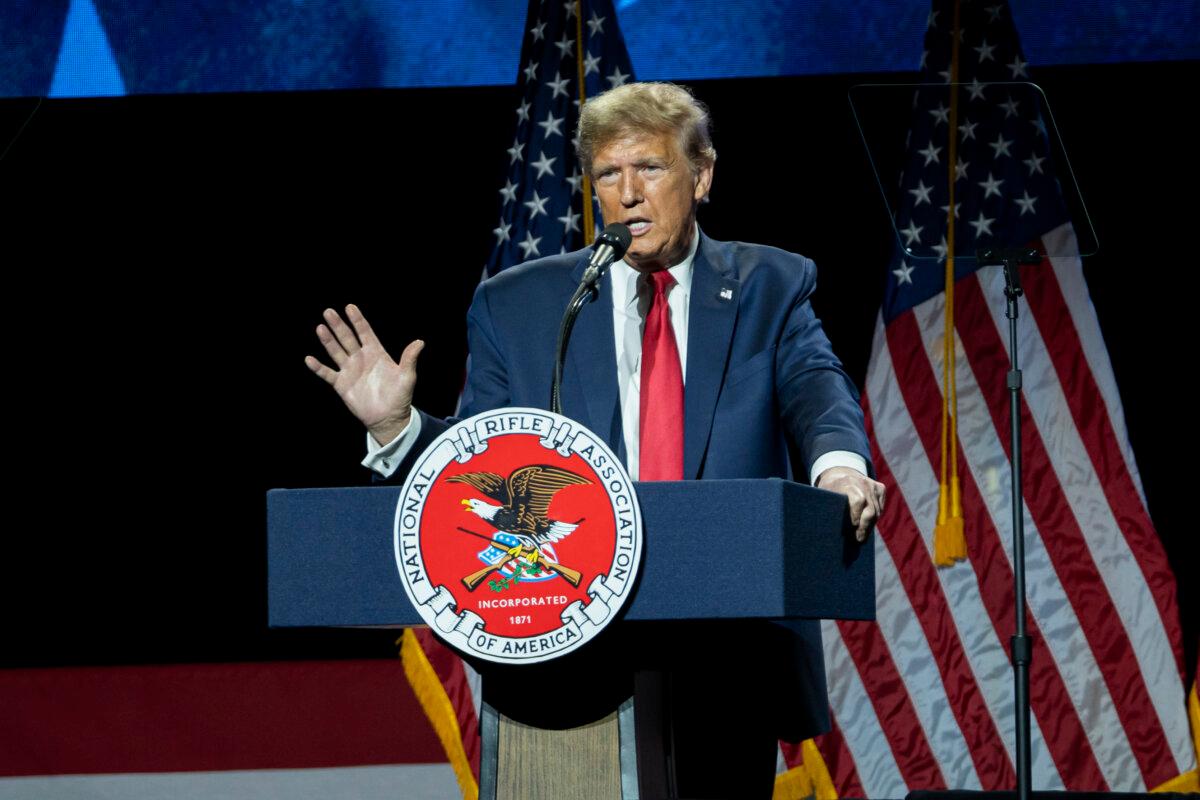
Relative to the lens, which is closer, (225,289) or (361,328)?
(361,328)

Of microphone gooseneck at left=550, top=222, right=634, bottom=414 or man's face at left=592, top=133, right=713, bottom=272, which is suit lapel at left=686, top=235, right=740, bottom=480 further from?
microphone gooseneck at left=550, top=222, right=634, bottom=414

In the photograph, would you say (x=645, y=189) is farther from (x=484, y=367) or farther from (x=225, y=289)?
(x=225, y=289)

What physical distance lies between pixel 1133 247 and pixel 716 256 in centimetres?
255

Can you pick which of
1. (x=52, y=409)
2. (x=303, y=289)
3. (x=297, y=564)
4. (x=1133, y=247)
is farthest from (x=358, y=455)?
(x=297, y=564)

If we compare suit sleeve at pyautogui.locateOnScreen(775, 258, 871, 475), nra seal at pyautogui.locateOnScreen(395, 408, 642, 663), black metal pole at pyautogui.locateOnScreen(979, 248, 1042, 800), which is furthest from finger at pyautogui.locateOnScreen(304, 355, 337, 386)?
black metal pole at pyautogui.locateOnScreen(979, 248, 1042, 800)

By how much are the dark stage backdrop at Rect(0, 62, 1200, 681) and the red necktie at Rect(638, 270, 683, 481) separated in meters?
2.41

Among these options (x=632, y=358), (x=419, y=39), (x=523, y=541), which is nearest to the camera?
(x=523, y=541)

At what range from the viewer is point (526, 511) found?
1.27m

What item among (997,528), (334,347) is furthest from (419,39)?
(334,347)

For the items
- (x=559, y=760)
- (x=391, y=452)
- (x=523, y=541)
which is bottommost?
(x=559, y=760)

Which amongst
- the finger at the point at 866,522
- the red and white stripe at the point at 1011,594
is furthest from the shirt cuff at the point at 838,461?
the red and white stripe at the point at 1011,594

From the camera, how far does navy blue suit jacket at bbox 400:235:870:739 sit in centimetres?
169

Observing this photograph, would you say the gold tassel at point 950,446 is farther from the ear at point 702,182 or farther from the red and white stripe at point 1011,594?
the ear at point 702,182

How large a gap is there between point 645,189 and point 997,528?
2097 mm
